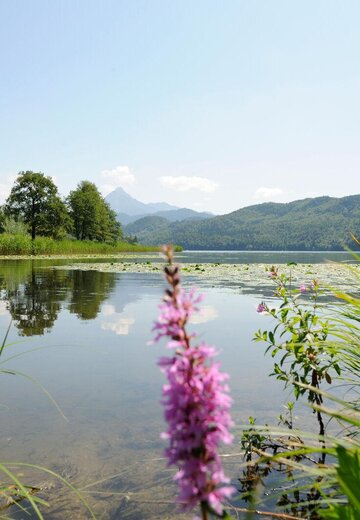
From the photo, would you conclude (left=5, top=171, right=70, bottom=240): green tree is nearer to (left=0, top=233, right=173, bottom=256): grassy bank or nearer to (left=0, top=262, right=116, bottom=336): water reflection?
(left=0, top=233, right=173, bottom=256): grassy bank

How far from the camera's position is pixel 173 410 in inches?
37.4

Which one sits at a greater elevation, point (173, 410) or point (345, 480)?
point (173, 410)

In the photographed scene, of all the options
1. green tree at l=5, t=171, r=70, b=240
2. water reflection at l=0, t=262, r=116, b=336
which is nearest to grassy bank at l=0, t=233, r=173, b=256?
green tree at l=5, t=171, r=70, b=240

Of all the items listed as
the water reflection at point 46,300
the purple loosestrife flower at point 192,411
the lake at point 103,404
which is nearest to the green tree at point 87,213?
the water reflection at point 46,300

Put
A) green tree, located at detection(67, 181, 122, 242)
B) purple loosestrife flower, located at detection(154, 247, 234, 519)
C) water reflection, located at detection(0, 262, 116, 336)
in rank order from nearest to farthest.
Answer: purple loosestrife flower, located at detection(154, 247, 234, 519) → water reflection, located at detection(0, 262, 116, 336) → green tree, located at detection(67, 181, 122, 242)

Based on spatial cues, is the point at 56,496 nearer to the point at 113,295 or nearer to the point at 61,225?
the point at 113,295

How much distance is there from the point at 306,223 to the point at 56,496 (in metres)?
181

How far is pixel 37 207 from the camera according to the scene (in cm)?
5359

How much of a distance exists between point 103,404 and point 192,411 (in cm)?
371

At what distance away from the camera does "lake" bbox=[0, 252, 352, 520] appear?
2.96 meters

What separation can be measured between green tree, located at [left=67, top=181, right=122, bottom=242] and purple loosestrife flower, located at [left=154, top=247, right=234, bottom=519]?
61.4 metres

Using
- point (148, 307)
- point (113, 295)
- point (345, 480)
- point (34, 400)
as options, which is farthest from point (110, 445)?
point (113, 295)

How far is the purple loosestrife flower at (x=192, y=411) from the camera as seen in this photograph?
36.5 inches

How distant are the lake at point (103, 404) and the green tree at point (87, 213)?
53204mm
